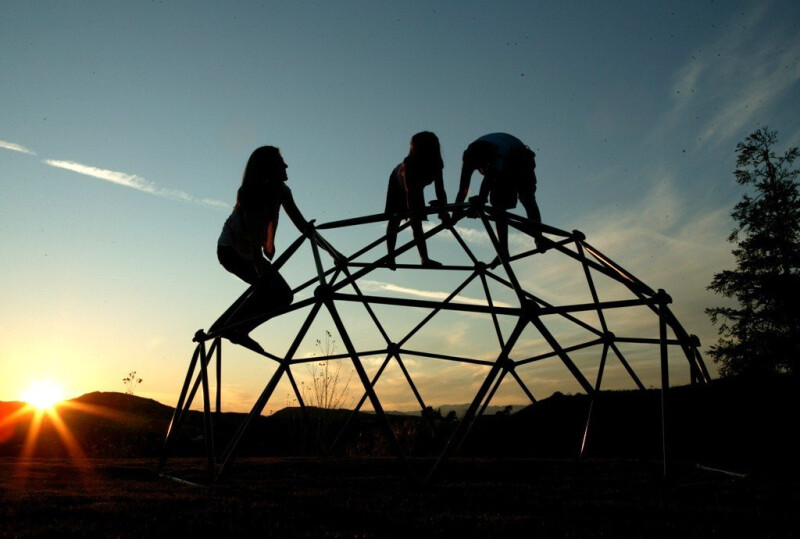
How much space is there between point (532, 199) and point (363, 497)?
13.6ft

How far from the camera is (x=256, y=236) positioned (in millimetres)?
5777

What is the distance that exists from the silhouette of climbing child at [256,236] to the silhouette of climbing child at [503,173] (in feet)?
6.57

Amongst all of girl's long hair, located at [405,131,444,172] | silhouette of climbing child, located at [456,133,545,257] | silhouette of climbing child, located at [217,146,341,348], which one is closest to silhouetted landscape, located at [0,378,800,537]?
silhouette of climbing child, located at [217,146,341,348]

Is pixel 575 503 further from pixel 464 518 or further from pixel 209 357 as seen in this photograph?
pixel 209 357

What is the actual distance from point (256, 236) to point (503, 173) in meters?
2.75

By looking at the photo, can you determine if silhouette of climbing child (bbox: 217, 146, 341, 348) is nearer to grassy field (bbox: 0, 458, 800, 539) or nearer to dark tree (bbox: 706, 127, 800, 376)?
grassy field (bbox: 0, 458, 800, 539)

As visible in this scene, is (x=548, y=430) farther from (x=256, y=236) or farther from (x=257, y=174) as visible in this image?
(x=257, y=174)

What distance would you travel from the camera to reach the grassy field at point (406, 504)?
3082 millimetres

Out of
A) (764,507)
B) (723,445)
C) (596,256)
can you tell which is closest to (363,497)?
(764,507)

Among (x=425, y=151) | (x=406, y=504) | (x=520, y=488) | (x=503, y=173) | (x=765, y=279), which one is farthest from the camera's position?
(x=765, y=279)

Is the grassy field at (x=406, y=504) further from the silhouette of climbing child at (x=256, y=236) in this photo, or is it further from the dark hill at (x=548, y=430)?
the silhouette of climbing child at (x=256, y=236)

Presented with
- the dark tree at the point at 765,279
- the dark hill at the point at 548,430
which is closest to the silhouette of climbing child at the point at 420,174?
the dark hill at the point at 548,430

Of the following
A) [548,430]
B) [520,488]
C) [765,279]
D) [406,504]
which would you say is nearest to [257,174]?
[406,504]

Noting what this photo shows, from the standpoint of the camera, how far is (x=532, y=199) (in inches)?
279
